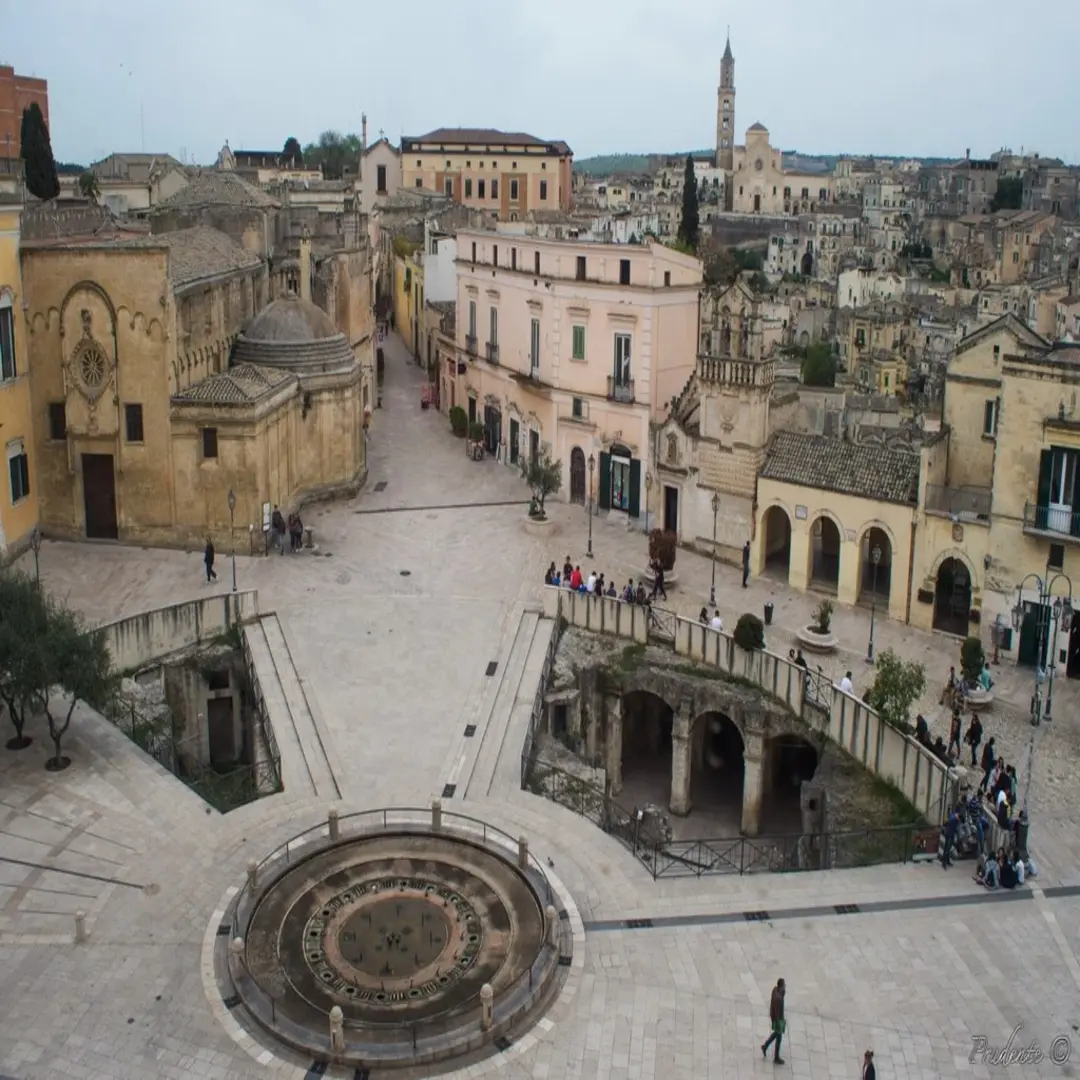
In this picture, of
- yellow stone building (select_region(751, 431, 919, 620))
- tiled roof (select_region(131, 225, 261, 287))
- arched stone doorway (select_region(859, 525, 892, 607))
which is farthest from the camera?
tiled roof (select_region(131, 225, 261, 287))

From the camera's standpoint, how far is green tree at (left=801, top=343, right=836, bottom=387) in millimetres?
93250

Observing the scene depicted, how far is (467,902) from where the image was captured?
67.6 ft

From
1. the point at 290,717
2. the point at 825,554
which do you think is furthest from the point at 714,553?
the point at 290,717

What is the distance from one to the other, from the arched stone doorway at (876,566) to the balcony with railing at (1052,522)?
4123mm

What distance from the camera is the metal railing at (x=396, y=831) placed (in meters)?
18.0

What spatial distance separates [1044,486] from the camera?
97.9ft

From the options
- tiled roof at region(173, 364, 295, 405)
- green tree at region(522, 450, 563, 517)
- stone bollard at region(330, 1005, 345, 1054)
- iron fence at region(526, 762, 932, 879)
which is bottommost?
iron fence at region(526, 762, 932, 879)

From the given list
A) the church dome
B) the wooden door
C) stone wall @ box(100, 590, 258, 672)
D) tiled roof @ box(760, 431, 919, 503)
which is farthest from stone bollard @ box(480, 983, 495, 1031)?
the church dome

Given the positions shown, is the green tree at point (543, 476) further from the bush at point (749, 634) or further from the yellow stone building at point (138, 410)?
the bush at point (749, 634)

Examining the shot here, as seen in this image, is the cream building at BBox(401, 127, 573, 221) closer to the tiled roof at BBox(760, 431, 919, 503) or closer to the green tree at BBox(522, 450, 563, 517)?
the green tree at BBox(522, 450, 563, 517)

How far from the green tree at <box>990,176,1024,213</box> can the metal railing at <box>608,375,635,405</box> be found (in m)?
157

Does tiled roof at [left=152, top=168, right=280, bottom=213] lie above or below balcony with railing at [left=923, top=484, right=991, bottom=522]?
above

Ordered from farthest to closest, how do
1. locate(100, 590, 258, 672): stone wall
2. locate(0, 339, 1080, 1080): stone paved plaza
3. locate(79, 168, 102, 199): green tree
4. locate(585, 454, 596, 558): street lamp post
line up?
locate(79, 168, 102, 199): green tree → locate(585, 454, 596, 558): street lamp post → locate(100, 590, 258, 672): stone wall → locate(0, 339, 1080, 1080): stone paved plaza

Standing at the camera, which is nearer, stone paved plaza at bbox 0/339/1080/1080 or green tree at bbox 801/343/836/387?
stone paved plaza at bbox 0/339/1080/1080
